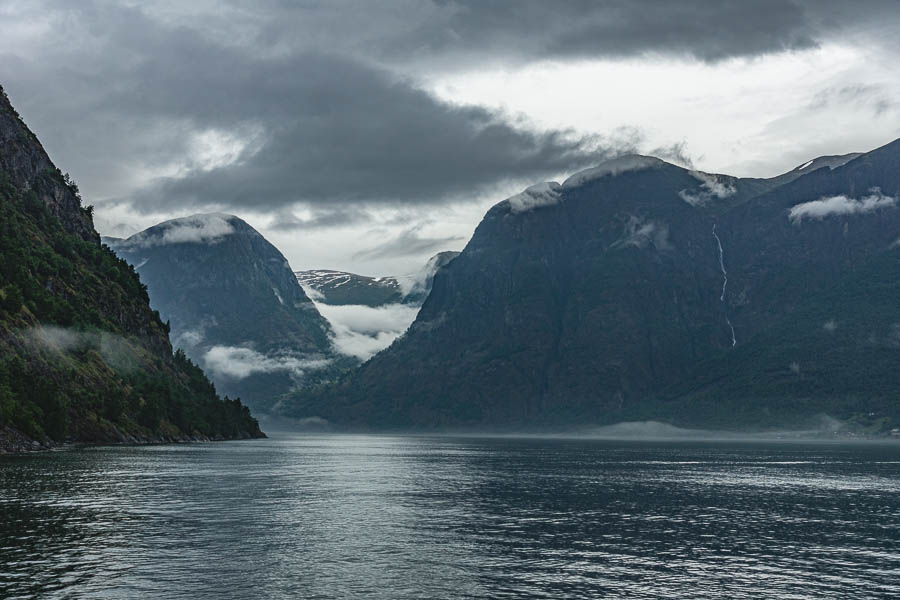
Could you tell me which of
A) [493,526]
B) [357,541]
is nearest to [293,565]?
[357,541]

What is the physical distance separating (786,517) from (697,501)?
60.5ft

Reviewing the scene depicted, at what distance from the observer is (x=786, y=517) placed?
333 feet

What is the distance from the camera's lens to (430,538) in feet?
269

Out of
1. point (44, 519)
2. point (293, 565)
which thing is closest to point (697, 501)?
point (293, 565)

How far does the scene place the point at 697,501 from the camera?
119 m

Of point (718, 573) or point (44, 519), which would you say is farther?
point (44, 519)

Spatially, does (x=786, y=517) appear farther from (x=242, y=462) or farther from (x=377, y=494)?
(x=242, y=462)

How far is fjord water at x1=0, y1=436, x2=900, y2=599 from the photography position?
59969mm

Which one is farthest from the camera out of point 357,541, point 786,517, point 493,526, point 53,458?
point 53,458

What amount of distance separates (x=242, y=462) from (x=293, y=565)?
137m

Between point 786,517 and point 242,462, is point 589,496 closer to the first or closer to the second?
point 786,517

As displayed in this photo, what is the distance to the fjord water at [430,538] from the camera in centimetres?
5997

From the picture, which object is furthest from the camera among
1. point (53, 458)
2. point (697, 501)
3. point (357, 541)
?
point (53, 458)

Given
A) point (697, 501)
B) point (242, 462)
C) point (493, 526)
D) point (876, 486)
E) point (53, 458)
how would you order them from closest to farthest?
point (493, 526) < point (697, 501) < point (876, 486) < point (53, 458) < point (242, 462)
